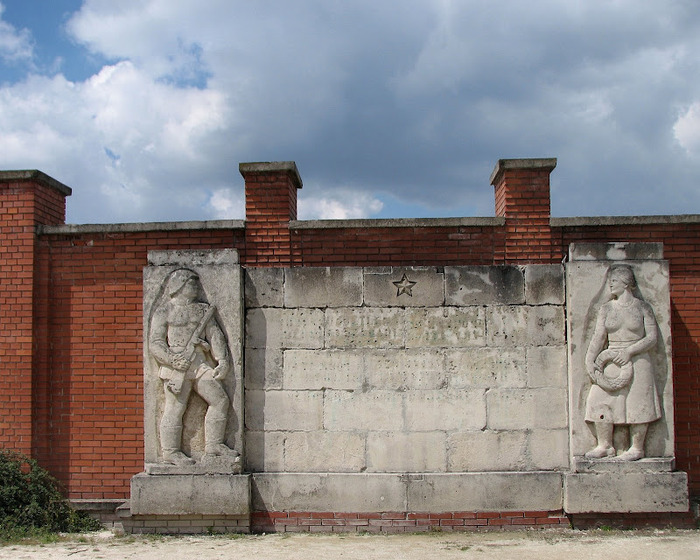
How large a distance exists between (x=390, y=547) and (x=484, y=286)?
8.55 feet

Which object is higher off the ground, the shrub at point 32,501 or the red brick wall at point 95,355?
the red brick wall at point 95,355

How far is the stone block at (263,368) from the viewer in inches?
264

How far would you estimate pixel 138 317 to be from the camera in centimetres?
761

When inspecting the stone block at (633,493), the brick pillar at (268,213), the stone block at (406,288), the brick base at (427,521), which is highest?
the brick pillar at (268,213)

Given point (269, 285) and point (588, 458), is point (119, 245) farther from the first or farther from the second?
point (588, 458)

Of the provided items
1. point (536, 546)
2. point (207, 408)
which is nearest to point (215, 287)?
point (207, 408)

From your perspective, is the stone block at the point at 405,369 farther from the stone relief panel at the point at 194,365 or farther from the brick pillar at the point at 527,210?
→ the brick pillar at the point at 527,210

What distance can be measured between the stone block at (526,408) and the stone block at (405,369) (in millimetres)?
568

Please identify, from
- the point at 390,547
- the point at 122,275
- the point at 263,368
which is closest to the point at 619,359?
the point at 390,547

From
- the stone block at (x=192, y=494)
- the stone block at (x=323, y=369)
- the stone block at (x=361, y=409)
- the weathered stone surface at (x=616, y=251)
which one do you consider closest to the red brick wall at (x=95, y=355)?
the stone block at (x=192, y=494)

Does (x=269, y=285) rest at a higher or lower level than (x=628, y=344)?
higher

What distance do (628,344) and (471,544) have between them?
2.37 meters

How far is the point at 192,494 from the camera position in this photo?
647 centimetres

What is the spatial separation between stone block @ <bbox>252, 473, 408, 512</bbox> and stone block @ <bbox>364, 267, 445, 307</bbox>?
66.6 inches
